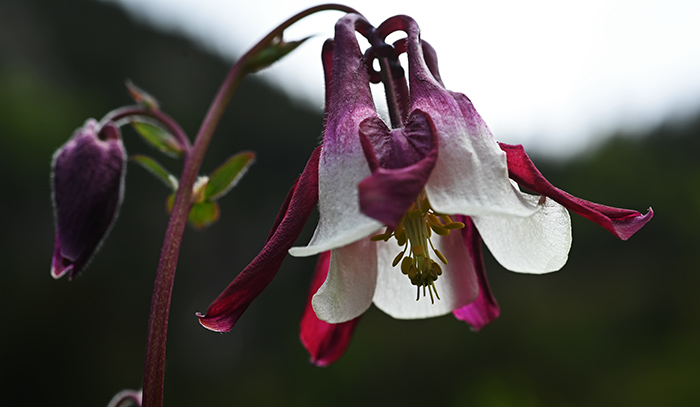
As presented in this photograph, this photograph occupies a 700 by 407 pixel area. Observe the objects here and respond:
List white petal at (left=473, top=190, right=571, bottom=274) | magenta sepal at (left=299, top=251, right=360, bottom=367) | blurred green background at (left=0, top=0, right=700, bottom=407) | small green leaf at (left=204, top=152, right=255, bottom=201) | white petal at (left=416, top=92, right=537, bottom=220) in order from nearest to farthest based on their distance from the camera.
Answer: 1. white petal at (left=416, top=92, right=537, bottom=220)
2. white petal at (left=473, top=190, right=571, bottom=274)
3. magenta sepal at (left=299, top=251, right=360, bottom=367)
4. small green leaf at (left=204, top=152, right=255, bottom=201)
5. blurred green background at (left=0, top=0, right=700, bottom=407)

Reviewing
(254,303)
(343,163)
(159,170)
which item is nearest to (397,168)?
(343,163)

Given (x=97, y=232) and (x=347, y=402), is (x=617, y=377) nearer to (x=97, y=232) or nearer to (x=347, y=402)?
(x=347, y=402)

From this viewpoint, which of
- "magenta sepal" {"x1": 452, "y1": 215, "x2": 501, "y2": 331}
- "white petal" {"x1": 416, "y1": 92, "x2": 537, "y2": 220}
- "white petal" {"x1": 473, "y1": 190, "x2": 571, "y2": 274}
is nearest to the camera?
"white petal" {"x1": 416, "y1": 92, "x2": 537, "y2": 220}

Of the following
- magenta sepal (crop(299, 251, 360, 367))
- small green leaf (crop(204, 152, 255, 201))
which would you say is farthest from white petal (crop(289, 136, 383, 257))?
small green leaf (crop(204, 152, 255, 201))

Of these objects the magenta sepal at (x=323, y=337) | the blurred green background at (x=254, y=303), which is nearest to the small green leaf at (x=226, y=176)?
the magenta sepal at (x=323, y=337)

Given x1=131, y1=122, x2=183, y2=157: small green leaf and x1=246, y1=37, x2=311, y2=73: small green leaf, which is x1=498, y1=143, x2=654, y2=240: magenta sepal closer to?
x1=246, y1=37, x2=311, y2=73: small green leaf

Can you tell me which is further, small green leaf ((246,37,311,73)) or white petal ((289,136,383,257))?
small green leaf ((246,37,311,73))

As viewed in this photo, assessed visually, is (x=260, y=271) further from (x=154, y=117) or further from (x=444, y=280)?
(x=154, y=117)

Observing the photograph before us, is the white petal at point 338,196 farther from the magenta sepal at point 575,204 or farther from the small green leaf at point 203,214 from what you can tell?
the small green leaf at point 203,214
